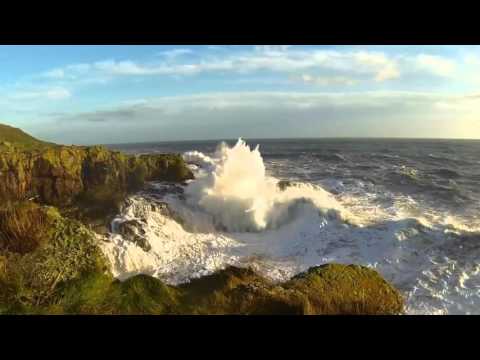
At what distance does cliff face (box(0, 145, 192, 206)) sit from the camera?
11836mm

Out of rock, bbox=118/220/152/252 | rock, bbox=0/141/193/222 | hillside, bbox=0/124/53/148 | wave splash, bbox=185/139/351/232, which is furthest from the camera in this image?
hillside, bbox=0/124/53/148

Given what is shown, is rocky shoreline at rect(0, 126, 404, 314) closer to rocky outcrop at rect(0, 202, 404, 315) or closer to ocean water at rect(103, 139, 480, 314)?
rocky outcrop at rect(0, 202, 404, 315)

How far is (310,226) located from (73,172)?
7.73m

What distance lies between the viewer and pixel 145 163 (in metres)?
14.6

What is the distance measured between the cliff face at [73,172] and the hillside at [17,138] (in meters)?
0.45

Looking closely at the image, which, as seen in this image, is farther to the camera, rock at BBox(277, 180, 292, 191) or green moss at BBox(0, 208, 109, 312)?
rock at BBox(277, 180, 292, 191)

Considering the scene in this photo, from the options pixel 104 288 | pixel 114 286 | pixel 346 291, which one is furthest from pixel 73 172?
pixel 346 291

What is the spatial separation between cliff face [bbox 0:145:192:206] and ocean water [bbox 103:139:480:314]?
88cm

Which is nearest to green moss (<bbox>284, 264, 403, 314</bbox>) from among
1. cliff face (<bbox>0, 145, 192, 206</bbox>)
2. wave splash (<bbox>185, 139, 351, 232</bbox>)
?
wave splash (<bbox>185, 139, 351, 232</bbox>)
